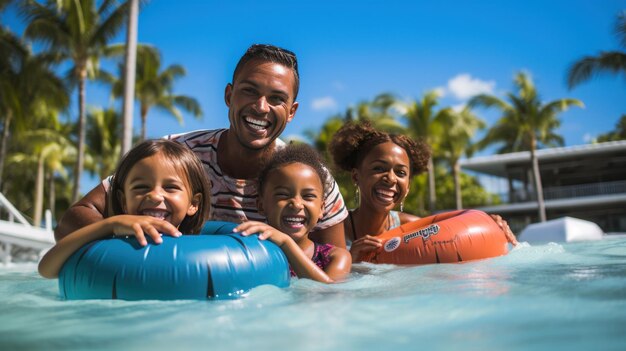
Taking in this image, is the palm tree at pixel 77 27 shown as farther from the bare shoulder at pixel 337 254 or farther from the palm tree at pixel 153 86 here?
the bare shoulder at pixel 337 254

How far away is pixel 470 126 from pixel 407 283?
2787 centimetres

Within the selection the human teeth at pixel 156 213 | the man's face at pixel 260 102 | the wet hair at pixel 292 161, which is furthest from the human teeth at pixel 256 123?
the human teeth at pixel 156 213

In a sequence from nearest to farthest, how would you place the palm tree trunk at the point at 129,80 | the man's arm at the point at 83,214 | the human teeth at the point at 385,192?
the man's arm at the point at 83,214, the human teeth at the point at 385,192, the palm tree trunk at the point at 129,80

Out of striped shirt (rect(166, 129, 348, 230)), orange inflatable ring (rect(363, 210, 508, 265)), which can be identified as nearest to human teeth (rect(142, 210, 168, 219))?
striped shirt (rect(166, 129, 348, 230))

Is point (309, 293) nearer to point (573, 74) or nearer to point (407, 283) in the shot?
point (407, 283)

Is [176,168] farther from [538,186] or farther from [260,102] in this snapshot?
[538,186]

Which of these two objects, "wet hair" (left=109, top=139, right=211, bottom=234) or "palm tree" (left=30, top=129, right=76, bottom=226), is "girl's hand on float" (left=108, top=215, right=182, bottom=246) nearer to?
"wet hair" (left=109, top=139, right=211, bottom=234)

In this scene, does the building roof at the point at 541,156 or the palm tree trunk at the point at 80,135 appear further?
the building roof at the point at 541,156

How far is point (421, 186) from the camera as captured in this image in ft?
107

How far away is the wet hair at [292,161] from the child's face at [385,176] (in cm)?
104

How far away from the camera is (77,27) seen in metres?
18.9

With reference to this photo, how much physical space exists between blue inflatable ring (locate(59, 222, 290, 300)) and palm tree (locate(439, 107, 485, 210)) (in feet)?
88.7

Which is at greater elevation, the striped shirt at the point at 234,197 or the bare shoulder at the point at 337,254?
the striped shirt at the point at 234,197

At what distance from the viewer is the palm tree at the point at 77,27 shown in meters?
18.9
